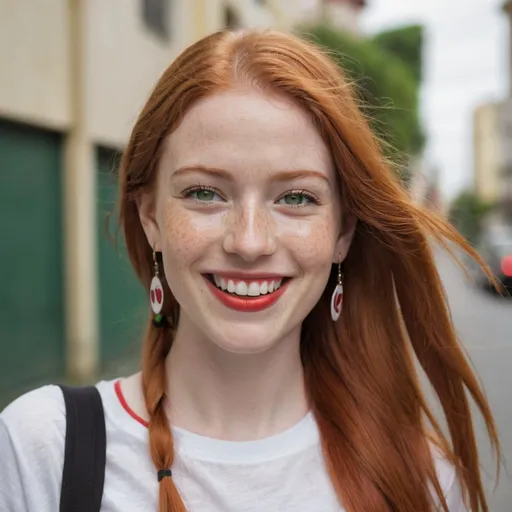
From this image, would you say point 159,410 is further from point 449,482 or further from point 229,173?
point 449,482

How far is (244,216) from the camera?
4.78ft

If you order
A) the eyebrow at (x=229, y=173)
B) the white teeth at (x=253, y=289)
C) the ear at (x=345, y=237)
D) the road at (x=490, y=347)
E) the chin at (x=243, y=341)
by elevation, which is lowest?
the road at (x=490, y=347)

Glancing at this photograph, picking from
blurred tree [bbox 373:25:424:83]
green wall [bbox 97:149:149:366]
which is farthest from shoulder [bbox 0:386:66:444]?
blurred tree [bbox 373:25:424:83]

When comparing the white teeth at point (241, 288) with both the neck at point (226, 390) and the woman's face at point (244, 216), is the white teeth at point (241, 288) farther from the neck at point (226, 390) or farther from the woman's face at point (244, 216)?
the neck at point (226, 390)

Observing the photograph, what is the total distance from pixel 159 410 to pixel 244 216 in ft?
1.48

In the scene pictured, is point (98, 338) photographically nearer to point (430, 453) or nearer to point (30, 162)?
point (30, 162)

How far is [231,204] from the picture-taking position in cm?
149

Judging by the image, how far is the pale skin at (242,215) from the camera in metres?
1.46

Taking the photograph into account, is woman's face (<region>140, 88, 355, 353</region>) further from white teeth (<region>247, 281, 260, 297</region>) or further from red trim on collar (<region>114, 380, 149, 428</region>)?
red trim on collar (<region>114, 380, 149, 428</region>)

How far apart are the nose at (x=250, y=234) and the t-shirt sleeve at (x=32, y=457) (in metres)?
0.47

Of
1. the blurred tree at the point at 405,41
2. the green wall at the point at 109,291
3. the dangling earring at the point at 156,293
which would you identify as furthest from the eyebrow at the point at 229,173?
the blurred tree at the point at 405,41

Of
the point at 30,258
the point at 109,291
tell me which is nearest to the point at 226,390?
the point at 30,258

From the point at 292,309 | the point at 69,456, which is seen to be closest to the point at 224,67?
the point at 292,309

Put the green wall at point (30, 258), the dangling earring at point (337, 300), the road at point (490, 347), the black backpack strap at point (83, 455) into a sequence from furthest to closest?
the green wall at point (30, 258)
the road at point (490, 347)
the dangling earring at point (337, 300)
the black backpack strap at point (83, 455)
